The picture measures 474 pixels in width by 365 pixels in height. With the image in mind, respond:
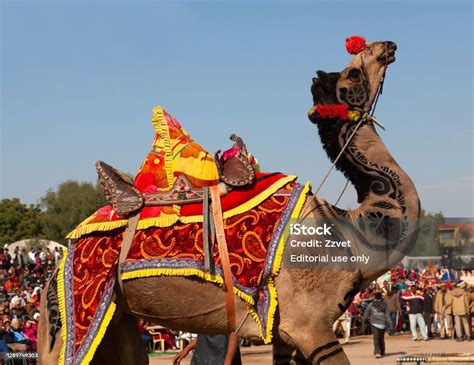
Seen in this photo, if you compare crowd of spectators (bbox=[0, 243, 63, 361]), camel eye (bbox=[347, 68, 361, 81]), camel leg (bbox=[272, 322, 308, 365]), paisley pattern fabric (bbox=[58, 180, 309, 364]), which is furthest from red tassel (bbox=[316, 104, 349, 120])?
crowd of spectators (bbox=[0, 243, 63, 361])

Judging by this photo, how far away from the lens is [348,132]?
666cm

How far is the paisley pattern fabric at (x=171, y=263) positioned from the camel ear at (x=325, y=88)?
0.66 meters

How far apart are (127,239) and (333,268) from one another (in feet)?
5.04

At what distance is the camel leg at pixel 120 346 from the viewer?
7.24 metres

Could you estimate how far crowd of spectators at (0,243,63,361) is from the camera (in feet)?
49.2

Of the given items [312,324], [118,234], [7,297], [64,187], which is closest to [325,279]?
[312,324]

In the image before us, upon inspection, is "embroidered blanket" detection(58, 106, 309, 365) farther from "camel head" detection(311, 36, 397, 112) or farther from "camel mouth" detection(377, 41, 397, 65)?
"camel mouth" detection(377, 41, 397, 65)

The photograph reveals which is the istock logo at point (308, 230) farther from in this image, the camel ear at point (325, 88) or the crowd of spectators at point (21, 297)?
the crowd of spectators at point (21, 297)

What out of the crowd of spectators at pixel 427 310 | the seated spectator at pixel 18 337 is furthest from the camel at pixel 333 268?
the crowd of spectators at pixel 427 310

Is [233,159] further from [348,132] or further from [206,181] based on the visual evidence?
[348,132]

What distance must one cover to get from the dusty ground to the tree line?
165 ft

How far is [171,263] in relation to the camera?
258 inches

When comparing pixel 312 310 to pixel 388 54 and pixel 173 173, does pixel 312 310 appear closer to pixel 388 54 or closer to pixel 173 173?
pixel 173 173

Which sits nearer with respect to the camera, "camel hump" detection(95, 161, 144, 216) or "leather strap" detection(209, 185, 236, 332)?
"leather strap" detection(209, 185, 236, 332)
